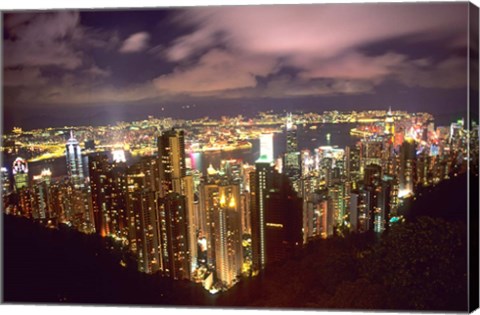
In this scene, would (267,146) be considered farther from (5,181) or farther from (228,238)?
(5,181)

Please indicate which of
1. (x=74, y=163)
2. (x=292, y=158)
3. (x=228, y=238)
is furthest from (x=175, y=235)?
(x=292, y=158)

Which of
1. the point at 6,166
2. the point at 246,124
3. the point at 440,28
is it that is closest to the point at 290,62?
the point at 246,124

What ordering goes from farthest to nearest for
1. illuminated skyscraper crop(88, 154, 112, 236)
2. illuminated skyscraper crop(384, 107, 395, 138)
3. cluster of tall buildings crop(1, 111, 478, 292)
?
1. illuminated skyscraper crop(88, 154, 112, 236)
2. cluster of tall buildings crop(1, 111, 478, 292)
3. illuminated skyscraper crop(384, 107, 395, 138)

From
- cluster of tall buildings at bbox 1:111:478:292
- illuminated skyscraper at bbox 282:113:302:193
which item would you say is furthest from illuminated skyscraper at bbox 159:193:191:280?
illuminated skyscraper at bbox 282:113:302:193

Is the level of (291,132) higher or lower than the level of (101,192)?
higher

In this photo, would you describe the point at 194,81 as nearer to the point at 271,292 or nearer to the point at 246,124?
the point at 246,124

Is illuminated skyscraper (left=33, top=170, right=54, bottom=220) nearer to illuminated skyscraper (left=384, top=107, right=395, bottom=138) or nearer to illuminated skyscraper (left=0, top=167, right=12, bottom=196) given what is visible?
illuminated skyscraper (left=0, top=167, right=12, bottom=196)
